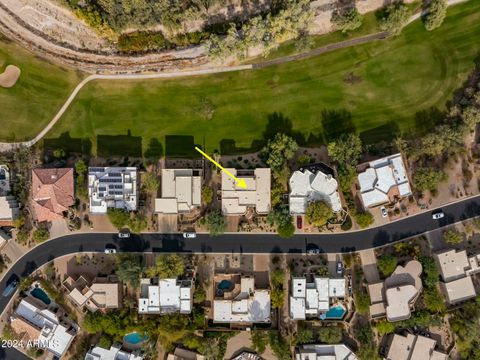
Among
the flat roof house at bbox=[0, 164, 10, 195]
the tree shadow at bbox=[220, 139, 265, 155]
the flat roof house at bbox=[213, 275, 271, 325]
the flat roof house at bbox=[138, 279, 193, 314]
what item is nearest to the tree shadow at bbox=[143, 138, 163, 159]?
the tree shadow at bbox=[220, 139, 265, 155]

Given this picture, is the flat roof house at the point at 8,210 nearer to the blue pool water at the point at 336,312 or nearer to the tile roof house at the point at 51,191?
the tile roof house at the point at 51,191

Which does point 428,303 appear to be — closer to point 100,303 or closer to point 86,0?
point 100,303

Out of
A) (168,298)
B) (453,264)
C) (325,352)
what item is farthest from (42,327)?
(453,264)

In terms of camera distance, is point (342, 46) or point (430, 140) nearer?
point (430, 140)

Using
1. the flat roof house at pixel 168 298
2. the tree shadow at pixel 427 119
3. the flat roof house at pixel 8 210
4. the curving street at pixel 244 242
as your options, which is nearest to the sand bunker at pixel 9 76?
the flat roof house at pixel 8 210

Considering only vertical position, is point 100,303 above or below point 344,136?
below

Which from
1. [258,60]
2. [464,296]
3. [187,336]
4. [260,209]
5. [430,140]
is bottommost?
[187,336]

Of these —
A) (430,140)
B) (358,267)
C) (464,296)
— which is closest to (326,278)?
(358,267)
